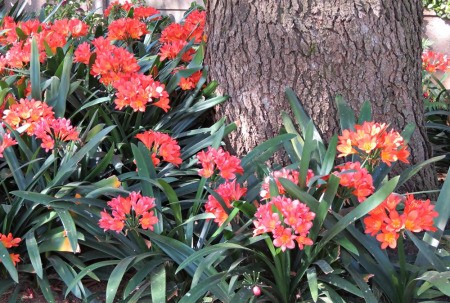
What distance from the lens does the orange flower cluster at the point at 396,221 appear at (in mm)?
1907

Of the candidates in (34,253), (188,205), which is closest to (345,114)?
(188,205)

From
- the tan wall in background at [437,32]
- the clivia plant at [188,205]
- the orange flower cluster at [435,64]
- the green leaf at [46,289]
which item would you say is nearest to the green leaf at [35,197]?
the clivia plant at [188,205]

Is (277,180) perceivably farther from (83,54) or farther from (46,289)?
(83,54)

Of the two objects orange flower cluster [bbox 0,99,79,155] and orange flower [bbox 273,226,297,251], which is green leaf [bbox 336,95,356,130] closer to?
orange flower [bbox 273,226,297,251]

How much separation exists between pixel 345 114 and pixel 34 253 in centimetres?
131

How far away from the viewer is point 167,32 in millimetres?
3490

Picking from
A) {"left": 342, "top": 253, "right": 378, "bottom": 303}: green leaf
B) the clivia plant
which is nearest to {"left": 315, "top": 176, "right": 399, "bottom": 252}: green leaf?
the clivia plant

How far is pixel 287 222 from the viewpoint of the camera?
1892 millimetres

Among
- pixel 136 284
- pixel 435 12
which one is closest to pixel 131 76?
pixel 136 284

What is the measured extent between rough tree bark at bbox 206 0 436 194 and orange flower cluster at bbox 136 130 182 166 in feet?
1.51

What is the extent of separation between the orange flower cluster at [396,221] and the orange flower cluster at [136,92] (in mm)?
1132

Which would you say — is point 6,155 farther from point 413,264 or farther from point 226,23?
point 413,264

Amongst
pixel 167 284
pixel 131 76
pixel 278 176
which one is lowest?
pixel 167 284

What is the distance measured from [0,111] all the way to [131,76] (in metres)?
0.60
